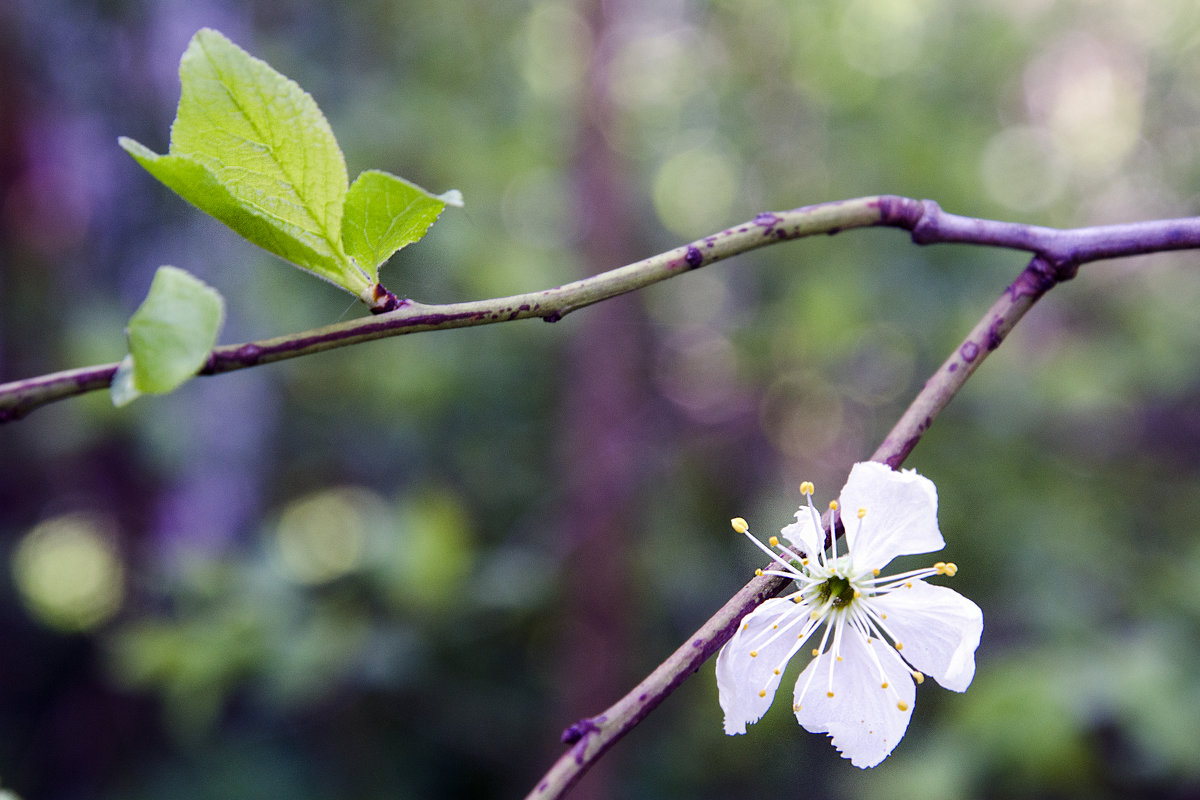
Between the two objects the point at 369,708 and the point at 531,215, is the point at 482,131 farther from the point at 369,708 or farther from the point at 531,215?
the point at 369,708

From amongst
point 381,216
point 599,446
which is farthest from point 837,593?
point 599,446

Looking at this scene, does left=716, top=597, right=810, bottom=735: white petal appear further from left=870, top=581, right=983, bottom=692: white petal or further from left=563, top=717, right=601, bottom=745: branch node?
left=563, top=717, right=601, bottom=745: branch node

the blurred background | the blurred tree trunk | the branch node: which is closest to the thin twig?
the branch node

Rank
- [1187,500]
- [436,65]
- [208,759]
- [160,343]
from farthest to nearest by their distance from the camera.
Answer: [436,65] < [208,759] < [1187,500] < [160,343]

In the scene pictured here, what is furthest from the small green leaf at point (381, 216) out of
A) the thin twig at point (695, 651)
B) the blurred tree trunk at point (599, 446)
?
the blurred tree trunk at point (599, 446)

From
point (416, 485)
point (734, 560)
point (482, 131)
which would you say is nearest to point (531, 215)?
point (482, 131)

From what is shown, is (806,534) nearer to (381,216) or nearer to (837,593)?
(837,593)

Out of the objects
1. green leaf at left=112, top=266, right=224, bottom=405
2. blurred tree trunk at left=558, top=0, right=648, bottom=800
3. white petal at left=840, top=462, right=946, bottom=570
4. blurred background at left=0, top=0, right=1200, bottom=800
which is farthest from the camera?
blurred tree trunk at left=558, top=0, right=648, bottom=800
